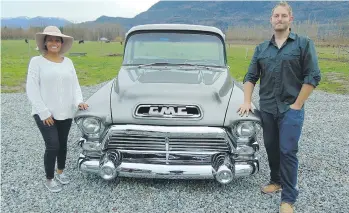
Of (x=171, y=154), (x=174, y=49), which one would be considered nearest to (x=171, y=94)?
(x=171, y=154)

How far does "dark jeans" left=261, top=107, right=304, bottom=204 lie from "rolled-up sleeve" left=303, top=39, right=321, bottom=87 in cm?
35

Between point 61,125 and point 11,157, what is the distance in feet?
6.83

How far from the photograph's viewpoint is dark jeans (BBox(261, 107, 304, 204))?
361 cm

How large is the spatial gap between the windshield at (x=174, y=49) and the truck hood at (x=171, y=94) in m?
0.64

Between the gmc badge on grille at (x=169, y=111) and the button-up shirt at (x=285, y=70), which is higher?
the button-up shirt at (x=285, y=70)

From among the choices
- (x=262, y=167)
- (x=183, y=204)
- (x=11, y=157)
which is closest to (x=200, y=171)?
(x=183, y=204)

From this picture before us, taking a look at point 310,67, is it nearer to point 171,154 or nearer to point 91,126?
point 171,154

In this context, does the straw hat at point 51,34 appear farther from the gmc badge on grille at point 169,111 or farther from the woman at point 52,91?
the gmc badge on grille at point 169,111

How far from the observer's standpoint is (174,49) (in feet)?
18.1

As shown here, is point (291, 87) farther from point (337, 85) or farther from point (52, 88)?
point (337, 85)

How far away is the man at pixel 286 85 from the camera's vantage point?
3.53 m

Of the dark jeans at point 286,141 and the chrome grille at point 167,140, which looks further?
the chrome grille at point 167,140

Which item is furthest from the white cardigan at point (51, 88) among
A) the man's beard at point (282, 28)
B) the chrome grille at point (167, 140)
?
the man's beard at point (282, 28)

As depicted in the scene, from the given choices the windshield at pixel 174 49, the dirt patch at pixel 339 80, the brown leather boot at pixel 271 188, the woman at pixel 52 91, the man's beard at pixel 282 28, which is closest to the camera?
the man's beard at pixel 282 28
